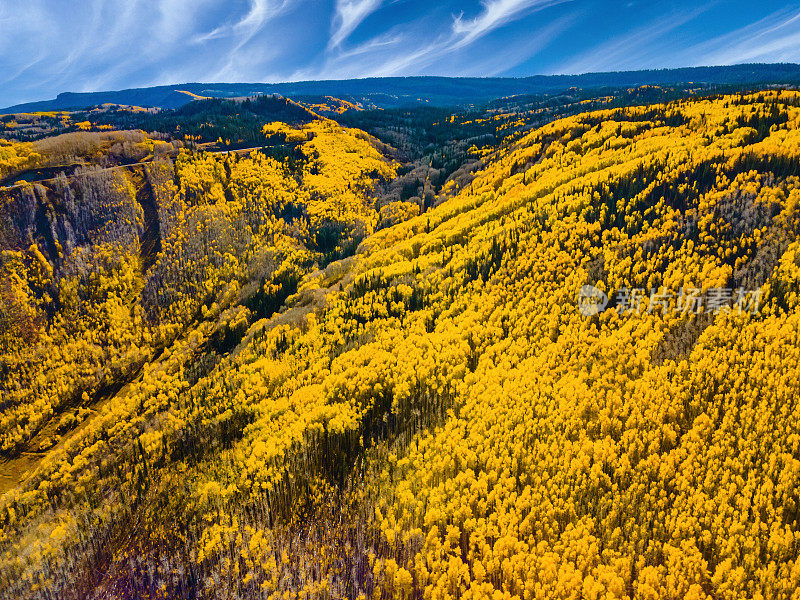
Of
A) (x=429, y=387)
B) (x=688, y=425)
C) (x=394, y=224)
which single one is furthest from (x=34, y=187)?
(x=688, y=425)

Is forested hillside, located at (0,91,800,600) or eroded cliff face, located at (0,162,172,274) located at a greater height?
eroded cliff face, located at (0,162,172,274)

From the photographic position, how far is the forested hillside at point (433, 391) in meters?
19.5

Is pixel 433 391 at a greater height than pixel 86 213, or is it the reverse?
pixel 86 213

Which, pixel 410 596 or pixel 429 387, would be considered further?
pixel 429 387

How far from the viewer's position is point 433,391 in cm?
3156

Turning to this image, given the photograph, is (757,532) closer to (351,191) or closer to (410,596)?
(410,596)

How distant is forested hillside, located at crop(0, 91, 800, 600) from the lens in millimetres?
19516

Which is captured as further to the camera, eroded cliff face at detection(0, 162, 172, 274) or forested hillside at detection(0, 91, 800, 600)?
eroded cliff face at detection(0, 162, 172, 274)

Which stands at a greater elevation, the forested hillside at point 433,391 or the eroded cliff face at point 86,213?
the eroded cliff face at point 86,213

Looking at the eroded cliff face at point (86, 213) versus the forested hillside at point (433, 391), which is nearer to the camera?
the forested hillside at point (433, 391)

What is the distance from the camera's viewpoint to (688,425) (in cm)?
2286

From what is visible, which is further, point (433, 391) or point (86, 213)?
point (86, 213)

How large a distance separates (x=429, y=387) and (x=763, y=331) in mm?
24715

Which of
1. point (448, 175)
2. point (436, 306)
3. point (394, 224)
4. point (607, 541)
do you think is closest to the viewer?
point (607, 541)
